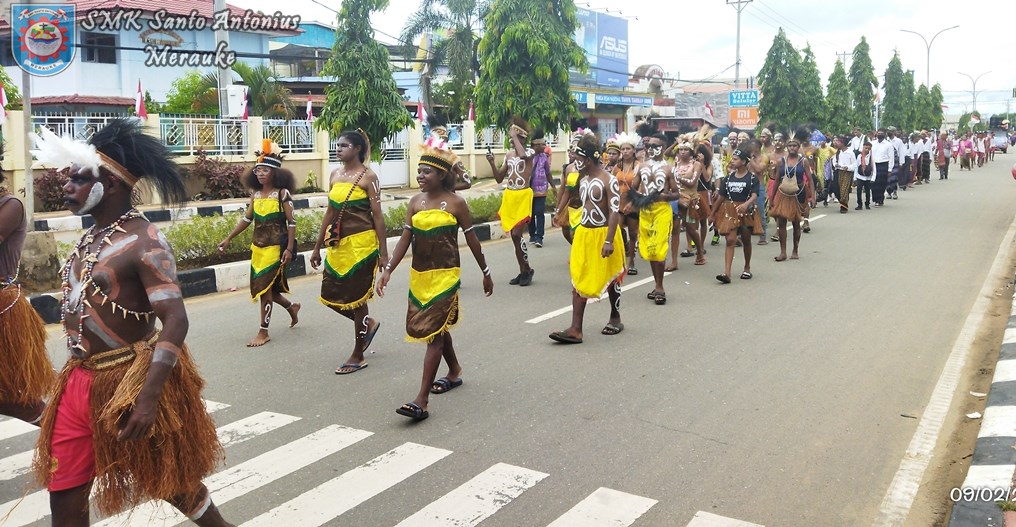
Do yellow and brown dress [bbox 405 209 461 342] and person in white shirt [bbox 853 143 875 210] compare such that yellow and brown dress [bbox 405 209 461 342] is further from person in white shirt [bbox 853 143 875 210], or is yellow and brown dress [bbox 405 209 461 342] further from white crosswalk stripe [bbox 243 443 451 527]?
person in white shirt [bbox 853 143 875 210]

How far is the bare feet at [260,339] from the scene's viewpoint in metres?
7.94

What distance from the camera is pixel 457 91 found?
33781 mm

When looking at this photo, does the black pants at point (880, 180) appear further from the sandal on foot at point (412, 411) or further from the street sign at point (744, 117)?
the street sign at point (744, 117)

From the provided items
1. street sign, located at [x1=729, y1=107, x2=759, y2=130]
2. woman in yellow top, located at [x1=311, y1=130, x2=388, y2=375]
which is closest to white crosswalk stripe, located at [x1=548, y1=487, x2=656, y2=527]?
woman in yellow top, located at [x1=311, y1=130, x2=388, y2=375]

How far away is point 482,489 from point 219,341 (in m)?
4.23

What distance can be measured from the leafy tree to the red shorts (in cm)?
2605

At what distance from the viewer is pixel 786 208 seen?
→ 13078mm

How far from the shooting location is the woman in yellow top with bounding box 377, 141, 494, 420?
593 cm

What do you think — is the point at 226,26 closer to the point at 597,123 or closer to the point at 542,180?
the point at 542,180

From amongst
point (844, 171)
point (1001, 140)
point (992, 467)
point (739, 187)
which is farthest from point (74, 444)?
point (1001, 140)

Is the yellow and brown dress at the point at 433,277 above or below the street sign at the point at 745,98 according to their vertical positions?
below

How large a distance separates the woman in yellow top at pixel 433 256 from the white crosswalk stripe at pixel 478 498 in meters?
1.04

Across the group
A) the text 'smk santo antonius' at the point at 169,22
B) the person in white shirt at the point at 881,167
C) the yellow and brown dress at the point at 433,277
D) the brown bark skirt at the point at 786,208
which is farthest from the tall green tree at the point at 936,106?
the yellow and brown dress at the point at 433,277

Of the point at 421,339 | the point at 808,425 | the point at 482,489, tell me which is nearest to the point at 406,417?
the point at 421,339
